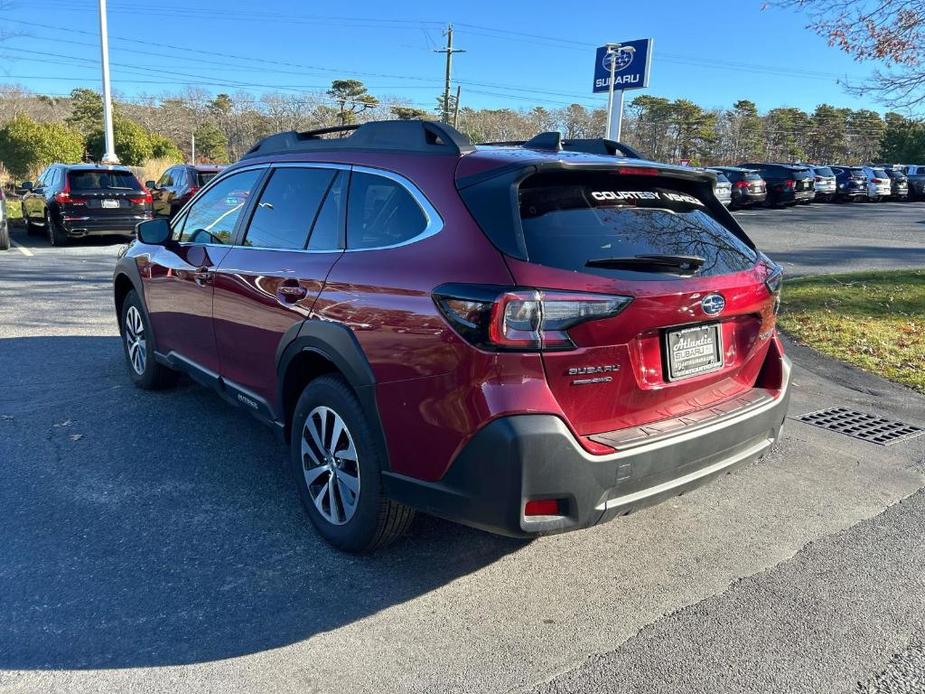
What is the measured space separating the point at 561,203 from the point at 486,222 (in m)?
0.37

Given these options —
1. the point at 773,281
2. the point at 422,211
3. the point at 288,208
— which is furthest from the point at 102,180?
the point at 773,281

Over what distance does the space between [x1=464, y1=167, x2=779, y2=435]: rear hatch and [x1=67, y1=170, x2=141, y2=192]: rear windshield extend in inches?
576

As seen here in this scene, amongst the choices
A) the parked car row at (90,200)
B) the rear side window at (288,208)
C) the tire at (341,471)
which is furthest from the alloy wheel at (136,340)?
the parked car row at (90,200)

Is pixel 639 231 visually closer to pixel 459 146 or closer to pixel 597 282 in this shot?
pixel 597 282

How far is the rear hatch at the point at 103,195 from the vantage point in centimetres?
1470

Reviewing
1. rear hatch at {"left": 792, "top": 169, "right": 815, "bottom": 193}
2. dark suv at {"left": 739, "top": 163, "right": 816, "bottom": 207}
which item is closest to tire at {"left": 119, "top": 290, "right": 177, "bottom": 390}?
dark suv at {"left": 739, "top": 163, "right": 816, "bottom": 207}

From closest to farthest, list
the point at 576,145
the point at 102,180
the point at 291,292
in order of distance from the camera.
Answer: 1. the point at 291,292
2. the point at 576,145
3. the point at 102,180

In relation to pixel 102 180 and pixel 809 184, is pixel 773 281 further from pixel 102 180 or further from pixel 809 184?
pixel 809 184

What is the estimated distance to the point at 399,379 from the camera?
2836mm

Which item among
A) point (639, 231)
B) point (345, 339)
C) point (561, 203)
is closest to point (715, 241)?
point (639, 231)

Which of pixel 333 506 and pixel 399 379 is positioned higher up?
pixel 399 379

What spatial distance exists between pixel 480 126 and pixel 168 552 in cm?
6642

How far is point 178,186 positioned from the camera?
16859mm

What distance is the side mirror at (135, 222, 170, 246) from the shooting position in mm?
4918
